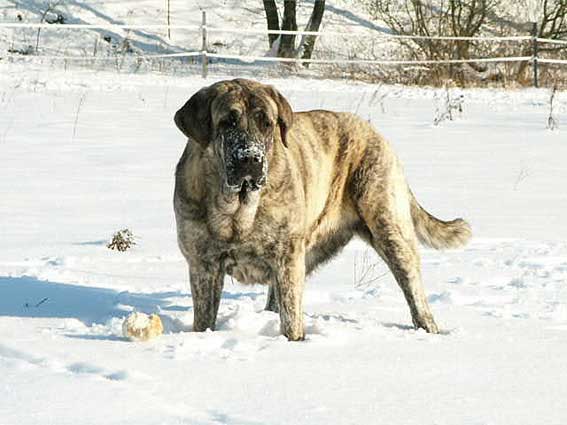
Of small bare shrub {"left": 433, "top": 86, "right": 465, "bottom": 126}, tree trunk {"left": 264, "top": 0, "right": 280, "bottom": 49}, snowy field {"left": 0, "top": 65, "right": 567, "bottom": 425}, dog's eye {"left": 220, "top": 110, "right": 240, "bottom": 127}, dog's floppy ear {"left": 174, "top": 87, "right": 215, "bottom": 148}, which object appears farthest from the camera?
tree trunk {"left": 264, "top": 0, "right": 280, "bottom": 49}

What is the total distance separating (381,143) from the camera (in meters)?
5.57

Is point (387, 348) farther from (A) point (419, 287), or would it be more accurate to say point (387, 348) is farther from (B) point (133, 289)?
(B) point (133, 289)

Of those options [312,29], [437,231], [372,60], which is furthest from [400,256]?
[312,29]

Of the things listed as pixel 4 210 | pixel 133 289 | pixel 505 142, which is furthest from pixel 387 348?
pixel 505 142

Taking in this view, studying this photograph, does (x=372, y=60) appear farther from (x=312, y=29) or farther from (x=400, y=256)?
(x=400, y=256)

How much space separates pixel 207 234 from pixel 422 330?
1110 mm

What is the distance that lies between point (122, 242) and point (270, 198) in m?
2.47

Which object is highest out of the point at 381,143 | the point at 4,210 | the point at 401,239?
the point at 381,143

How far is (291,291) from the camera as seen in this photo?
4.82 metres

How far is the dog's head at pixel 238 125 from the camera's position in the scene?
447 centimetres

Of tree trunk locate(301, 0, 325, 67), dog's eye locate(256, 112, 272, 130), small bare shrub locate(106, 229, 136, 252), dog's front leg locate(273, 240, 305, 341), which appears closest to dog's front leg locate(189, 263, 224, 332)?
dog's front leg locate(273, 240, 305, 341)

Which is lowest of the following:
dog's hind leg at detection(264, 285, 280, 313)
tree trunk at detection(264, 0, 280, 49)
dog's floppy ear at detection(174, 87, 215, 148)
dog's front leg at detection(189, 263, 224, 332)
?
dog's hind leg at detection(264, 285, 280, 313)

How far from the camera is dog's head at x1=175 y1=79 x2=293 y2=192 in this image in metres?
4.47

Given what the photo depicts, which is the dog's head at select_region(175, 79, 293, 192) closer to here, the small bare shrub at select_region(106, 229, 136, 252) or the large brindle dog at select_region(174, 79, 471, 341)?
the large brindle dog at select_region(174, 79, 471, 341)
